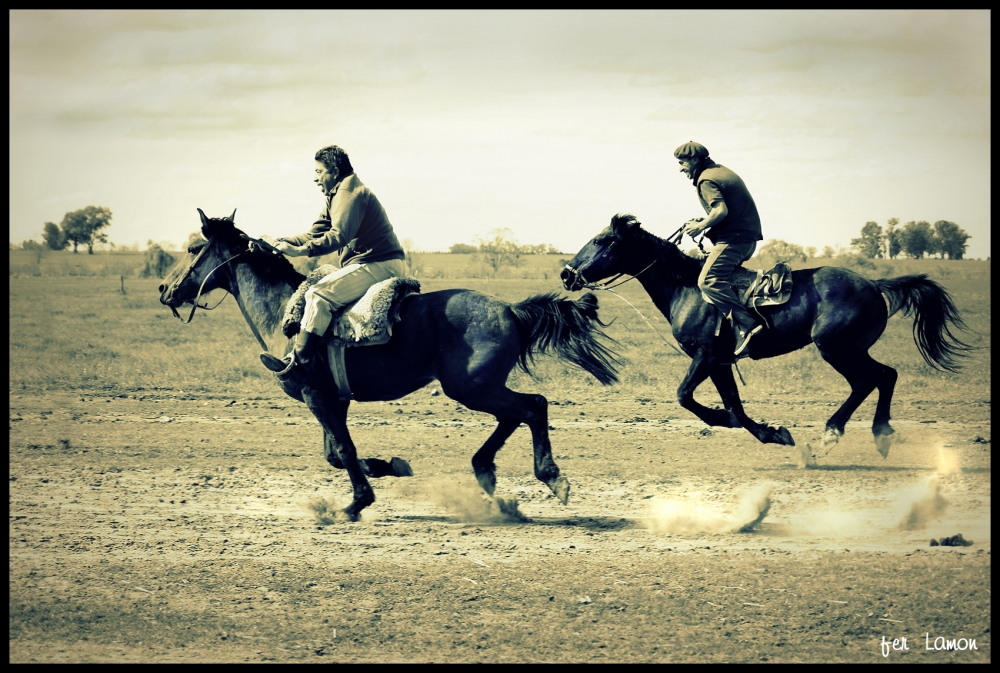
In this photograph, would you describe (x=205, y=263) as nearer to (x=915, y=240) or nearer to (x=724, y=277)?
(x=724, y=277)

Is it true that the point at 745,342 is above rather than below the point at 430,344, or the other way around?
below

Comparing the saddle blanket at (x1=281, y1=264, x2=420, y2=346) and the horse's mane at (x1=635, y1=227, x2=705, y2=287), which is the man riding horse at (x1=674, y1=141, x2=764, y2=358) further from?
the saddle blanket at (x1=281, y1=264, x2=420, y2=346)

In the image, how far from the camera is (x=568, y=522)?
769 cm

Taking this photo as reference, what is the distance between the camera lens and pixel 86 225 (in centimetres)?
5872

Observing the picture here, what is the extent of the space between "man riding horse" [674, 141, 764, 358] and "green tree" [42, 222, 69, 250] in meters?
55.2

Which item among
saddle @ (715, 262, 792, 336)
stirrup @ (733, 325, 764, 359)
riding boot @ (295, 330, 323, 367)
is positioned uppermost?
saddle @ (715, 262, 792, 336)

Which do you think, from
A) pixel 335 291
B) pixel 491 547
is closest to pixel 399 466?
pixel 491 547

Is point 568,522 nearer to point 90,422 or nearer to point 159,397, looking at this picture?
point 90,422

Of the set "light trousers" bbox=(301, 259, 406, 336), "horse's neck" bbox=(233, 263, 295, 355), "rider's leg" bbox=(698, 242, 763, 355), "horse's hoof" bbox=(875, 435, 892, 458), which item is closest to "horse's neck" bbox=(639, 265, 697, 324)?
"rider's leg" bbox=(698, 242, 763, 355)

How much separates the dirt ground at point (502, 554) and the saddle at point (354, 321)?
3.50ft

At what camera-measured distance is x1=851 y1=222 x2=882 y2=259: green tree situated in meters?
40.3

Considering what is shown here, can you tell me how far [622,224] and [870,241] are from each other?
34.9 m
